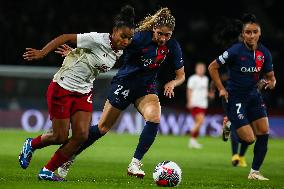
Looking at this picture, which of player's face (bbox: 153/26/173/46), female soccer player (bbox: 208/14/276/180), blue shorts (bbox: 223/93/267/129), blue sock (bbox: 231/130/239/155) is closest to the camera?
player's face (bbox: 153/26/173/46)

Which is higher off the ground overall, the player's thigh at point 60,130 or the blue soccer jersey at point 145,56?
the blue soccer jersey at point 145,56

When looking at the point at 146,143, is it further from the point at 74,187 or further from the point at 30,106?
the point at 30,106

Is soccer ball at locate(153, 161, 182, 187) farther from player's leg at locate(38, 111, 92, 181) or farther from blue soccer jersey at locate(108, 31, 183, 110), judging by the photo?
blue soccer jersey at locate(108, 31, 183, 110)

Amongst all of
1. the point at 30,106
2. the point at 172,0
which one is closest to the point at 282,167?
the point at 30,106

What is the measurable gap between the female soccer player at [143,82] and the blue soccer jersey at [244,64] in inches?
40.0

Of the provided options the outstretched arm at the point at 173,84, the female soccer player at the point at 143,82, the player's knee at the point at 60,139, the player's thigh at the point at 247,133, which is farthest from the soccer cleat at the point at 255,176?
the player's knee at the point at 60,139

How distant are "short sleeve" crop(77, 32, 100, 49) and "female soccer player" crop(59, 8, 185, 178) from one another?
106 centimetres

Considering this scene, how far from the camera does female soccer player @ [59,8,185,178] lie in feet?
30.0

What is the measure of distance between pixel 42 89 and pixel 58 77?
47.0ft

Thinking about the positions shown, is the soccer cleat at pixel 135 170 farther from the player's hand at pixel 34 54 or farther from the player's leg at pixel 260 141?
the player's hand at pixel 34 54

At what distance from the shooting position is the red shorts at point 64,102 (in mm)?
8078

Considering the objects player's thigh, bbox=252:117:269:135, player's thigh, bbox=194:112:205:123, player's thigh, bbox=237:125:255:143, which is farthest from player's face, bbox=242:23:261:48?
player's thigh, bbox=194:112:205:123

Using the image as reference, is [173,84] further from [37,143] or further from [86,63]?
[37,143]

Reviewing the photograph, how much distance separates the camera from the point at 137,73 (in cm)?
934
